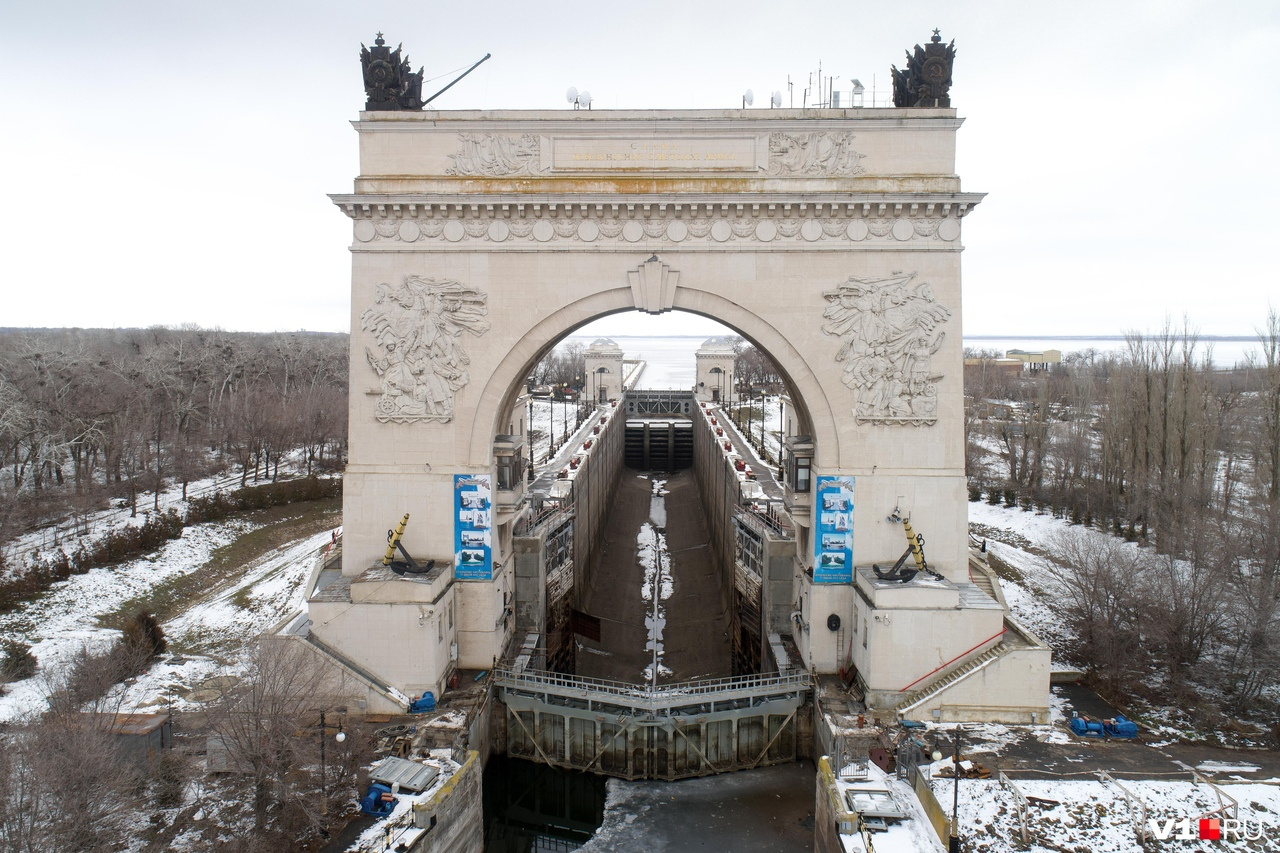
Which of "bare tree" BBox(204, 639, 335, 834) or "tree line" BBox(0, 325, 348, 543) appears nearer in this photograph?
"bare tree" BBox(204, 639, 335, 834)

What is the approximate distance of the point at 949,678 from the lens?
60.6 feet

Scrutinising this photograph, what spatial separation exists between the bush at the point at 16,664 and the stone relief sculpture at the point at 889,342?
25.2m

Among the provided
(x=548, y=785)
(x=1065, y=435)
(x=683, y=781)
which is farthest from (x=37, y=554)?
(x=1065, y=435)

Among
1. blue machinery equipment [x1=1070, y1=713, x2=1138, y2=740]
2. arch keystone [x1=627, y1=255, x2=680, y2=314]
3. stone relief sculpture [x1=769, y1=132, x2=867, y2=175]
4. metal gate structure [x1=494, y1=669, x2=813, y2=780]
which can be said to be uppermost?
stone relief sculpture [x1=769, y1=132, x2=867, y2=175]

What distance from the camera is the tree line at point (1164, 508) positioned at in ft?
72.8

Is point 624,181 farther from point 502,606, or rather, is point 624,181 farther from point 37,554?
point 37,554

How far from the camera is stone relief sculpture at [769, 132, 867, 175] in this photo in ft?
66.9

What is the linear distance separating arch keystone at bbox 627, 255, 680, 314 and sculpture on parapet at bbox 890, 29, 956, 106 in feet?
26.6

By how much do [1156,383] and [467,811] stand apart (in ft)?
128

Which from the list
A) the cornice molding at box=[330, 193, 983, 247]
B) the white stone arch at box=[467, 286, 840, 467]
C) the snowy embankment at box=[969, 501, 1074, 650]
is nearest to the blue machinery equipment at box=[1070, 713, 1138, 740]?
the snowy embankment at box=[969, 501, 1074, 650]

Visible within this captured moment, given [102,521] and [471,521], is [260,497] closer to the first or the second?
[102,521]

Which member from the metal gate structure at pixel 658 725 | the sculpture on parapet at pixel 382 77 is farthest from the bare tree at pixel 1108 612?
the sculpture on parapet at pixel 382 77

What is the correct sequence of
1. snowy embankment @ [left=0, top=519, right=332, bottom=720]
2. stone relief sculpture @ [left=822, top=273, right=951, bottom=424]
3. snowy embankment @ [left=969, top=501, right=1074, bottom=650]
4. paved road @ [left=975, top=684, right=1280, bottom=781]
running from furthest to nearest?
1. snowy embankment @ [left=969, top=501, right=1074, bottom=650]
2. snowy embankment @ [left=0, top=519, right=332, bottom=720]
3. stone relief sculpture @ [left=822, top=273, right=951, bottom=424]
4. paved road @ [left=975, top=684, right=1280, bottom=781]

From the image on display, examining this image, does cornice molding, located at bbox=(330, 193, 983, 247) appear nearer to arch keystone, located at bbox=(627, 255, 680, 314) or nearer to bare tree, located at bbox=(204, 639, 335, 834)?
arch keystone, located at bbox=(627, 255, 680, 314)
